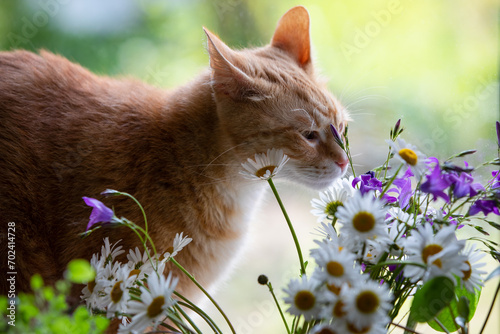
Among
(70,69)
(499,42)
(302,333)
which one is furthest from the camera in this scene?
(499,42)

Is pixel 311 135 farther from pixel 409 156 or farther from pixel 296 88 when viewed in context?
pixel 409 156

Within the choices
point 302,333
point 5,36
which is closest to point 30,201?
point 302,333

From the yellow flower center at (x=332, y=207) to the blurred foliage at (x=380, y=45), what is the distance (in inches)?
23.9

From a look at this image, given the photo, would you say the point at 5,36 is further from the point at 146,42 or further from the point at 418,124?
the point at 418,124

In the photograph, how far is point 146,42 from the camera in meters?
1.43

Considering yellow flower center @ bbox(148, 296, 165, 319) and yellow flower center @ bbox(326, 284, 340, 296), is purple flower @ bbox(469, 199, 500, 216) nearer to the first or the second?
yellow flower center @ bbox(326, 284, 340, 296)

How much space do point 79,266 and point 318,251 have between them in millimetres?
280

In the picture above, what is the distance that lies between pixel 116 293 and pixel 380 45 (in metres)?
1.07

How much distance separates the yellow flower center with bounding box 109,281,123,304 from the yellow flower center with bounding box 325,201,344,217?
12.9 inches

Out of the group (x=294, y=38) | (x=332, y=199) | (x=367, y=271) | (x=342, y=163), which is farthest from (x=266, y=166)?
(x=294, y=38)

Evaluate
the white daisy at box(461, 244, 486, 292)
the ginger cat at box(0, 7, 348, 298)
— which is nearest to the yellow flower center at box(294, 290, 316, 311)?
the white daisy at box(461, 244, 486, 292)

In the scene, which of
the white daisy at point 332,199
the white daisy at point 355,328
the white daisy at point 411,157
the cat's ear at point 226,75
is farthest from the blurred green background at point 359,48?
the white daisy at point 355,328

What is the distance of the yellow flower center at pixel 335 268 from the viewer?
1.82 feet

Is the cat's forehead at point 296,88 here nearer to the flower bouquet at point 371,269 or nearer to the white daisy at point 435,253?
the flower bouquet at point 371,269
